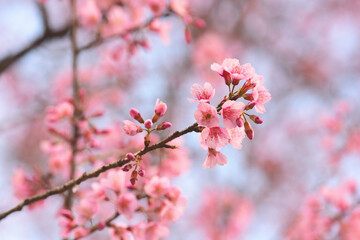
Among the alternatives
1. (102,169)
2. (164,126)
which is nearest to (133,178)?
(102,169)

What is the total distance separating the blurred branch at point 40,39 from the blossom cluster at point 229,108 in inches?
87.4

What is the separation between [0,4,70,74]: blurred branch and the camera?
2857mm

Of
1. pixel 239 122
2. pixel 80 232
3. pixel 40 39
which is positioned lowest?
pixel 239 122

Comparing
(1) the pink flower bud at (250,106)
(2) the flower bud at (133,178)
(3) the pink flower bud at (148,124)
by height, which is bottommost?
(2) the flower bud at (133,178)

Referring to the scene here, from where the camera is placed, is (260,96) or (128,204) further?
(128,204)

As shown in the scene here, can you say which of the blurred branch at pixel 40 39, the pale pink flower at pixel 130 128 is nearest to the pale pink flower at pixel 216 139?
the pale pink flower at pixel 130 128

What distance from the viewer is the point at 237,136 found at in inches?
51.6

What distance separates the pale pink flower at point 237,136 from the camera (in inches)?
51.0

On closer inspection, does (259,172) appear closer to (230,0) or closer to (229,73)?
(230,0)

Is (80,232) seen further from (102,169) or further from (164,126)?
(164,126)

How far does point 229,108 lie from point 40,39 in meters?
2.58

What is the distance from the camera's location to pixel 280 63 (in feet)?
31.3

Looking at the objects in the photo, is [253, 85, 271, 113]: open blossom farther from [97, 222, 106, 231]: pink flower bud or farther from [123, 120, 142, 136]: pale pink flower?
[97, 222, 106, 231]: pink flower bud

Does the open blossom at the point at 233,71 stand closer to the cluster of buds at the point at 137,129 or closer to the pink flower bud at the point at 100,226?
the cluster of buds at the point at 137,129
